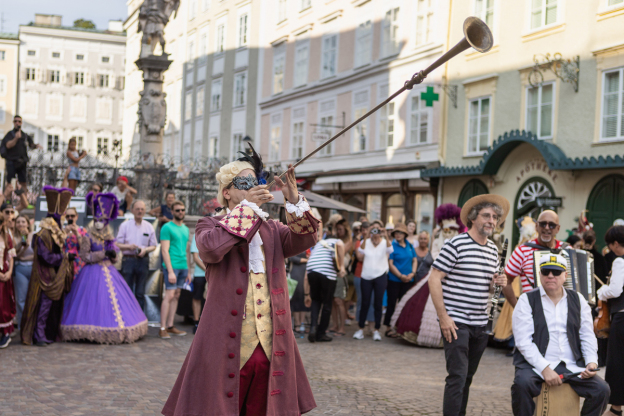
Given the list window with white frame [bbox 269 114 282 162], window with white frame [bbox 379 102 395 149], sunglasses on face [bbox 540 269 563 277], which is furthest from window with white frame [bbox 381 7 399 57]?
sunglasses on face [bbox 540 269 563 277]

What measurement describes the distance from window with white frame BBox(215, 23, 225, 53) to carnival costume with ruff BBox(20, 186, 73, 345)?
31.0 metres

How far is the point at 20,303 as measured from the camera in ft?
32.7

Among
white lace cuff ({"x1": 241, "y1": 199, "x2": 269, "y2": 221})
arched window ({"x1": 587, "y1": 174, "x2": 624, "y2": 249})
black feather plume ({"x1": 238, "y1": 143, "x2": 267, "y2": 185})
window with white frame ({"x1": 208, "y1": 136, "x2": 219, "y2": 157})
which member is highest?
window with white frame ({"x1": 208, "y1": 136, "x2": 219, "y2": 157})

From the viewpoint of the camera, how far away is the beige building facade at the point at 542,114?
57.1 feet

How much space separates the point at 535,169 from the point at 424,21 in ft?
22.3

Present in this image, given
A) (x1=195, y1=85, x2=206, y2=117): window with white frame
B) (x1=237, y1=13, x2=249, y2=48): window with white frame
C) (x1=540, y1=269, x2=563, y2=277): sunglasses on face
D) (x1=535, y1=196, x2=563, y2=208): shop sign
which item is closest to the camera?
(x1=540, y1=269, x2=563, y2=277): sunglasses on face

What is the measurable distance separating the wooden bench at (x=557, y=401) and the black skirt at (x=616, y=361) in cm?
129

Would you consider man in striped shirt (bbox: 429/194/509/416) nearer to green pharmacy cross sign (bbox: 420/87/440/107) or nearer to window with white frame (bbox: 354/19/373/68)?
green pharmacy cross sign (bbox: 420/87/440/107)

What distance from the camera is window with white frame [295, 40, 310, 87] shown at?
1228 inches

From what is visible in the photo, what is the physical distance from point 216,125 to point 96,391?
109ft

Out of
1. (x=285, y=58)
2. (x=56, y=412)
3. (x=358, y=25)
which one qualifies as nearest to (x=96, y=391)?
(x=56, y=412)

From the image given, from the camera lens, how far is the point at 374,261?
11422 mm

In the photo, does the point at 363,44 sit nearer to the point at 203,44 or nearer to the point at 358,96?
the point at 358,96

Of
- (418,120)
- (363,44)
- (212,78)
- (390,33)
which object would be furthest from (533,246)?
(212,78)
